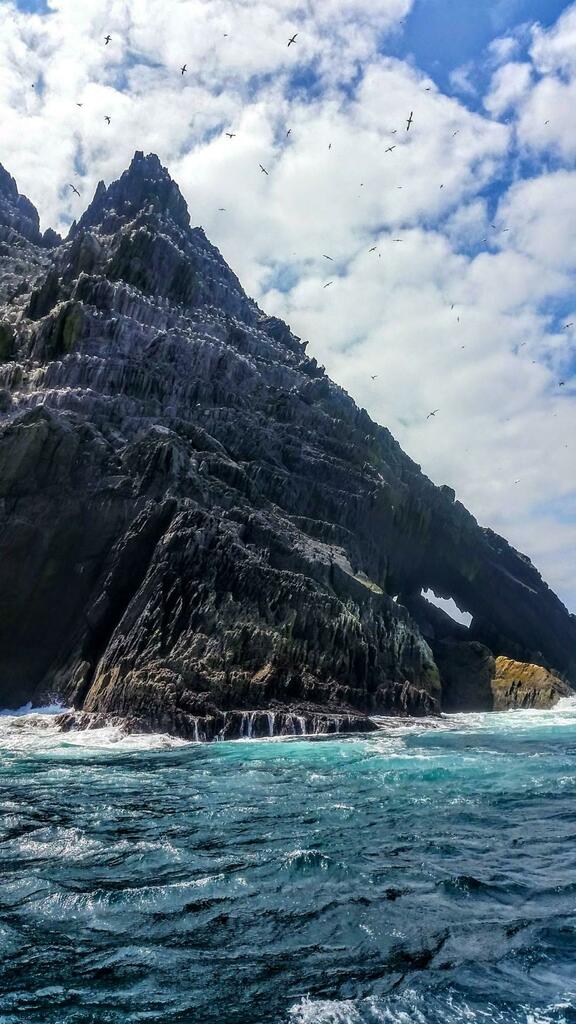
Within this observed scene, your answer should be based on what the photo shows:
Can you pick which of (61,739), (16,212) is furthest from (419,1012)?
(16,212)

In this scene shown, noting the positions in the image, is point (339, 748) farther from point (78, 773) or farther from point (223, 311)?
point (223, 311)

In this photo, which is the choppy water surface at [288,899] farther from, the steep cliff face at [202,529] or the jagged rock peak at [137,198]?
the jagged rock peak at [137,198]

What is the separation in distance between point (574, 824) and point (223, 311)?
264 feet

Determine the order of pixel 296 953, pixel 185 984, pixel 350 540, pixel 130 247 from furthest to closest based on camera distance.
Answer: pixel 130 247 → pixel 350 540 → pixel 296 953 → pixel 185 984

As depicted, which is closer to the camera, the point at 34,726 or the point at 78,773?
the point at 78,773

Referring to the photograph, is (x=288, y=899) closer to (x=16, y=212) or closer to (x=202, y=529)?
(x=202, y=529)

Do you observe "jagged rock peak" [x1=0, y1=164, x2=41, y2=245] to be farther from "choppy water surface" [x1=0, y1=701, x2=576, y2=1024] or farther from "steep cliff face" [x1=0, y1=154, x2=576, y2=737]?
"choppy water surface" [x1=0, y1=701, x2=576, y2=1024]

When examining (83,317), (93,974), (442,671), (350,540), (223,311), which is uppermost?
(223,311)

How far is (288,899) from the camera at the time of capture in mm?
11789

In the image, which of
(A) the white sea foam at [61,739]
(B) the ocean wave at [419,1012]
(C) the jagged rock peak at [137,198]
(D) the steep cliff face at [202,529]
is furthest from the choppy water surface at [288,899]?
(C) the jagged rock peak at [137,198]

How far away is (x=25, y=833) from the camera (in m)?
15.9

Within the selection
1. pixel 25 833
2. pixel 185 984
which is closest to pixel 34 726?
pixel 25 833

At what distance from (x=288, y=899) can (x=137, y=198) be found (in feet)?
382

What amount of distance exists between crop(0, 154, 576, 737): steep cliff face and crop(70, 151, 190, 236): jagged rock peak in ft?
42.2
